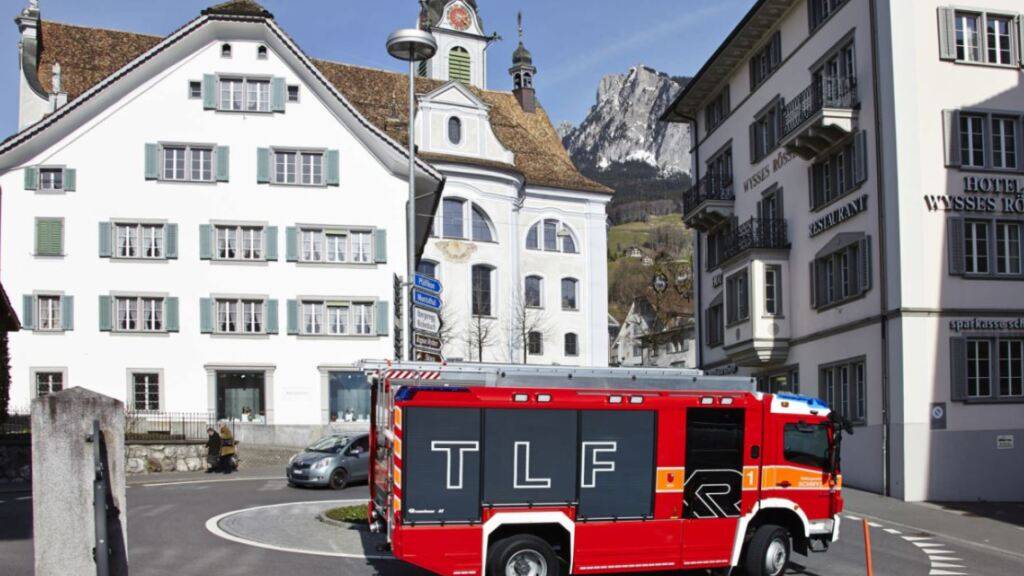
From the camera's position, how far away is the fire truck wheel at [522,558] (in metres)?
13.1

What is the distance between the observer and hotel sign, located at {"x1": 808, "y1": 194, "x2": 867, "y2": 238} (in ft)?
97.0

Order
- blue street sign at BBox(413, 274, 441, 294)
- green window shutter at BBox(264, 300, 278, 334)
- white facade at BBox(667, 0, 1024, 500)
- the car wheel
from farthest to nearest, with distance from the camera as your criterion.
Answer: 1. green window shutter at BBox(264, 300, 278, 334)
2. the car wheel
3. white facade at BBox(667, 0, 1024, 500)
4. blue street sign at BBox(413, 274, 441, 294)

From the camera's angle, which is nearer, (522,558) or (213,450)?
(522,558)

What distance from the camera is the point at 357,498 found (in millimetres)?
25281

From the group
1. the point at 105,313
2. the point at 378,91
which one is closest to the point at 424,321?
the point at 105,313

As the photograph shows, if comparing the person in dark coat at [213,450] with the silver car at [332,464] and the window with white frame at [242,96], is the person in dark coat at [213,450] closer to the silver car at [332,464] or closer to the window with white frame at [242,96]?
the silver car at [332,464]

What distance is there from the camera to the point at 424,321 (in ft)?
60.4

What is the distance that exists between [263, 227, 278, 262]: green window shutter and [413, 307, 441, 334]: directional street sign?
Answer: 24.9 metres

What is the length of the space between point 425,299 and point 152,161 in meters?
26.8

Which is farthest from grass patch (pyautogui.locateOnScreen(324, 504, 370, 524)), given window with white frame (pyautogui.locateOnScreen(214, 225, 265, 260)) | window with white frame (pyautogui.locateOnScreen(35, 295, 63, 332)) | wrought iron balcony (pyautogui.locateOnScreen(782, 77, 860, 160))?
window with white frame (pyautogui.locateOnScreen(35, 295, 63, 332))

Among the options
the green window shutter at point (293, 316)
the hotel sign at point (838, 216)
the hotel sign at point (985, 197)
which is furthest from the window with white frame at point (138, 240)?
the hotel sign at point (985, 197)

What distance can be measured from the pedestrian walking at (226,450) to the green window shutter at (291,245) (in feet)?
31.2

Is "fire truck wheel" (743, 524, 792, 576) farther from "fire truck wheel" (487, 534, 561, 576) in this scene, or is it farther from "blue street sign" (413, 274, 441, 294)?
A: "blue street sign" (413, 274, 441, 294)

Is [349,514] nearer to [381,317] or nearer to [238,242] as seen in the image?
[381,317]
